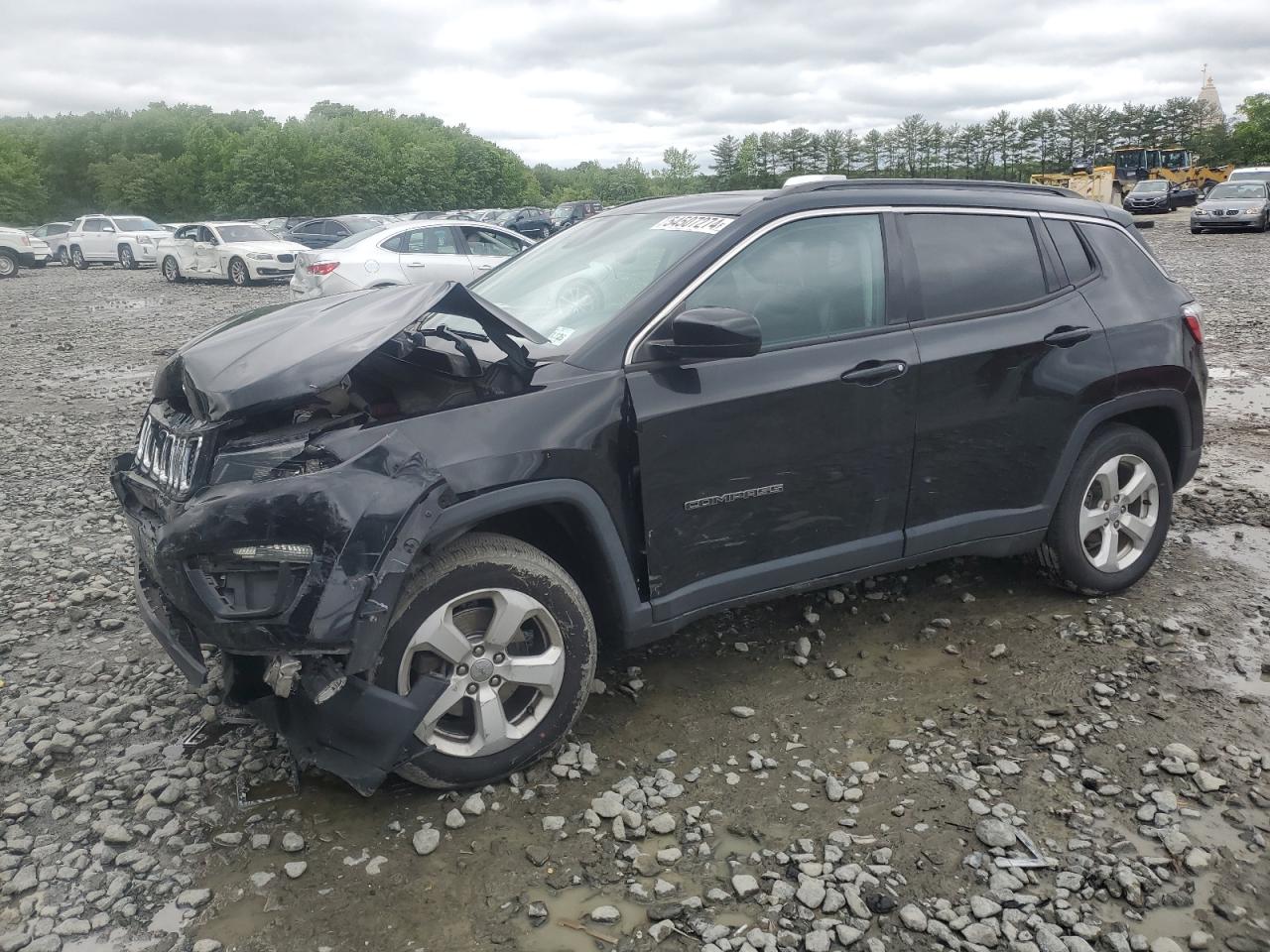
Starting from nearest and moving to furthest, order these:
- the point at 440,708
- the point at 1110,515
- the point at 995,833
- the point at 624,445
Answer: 1. the point at 995,833
2. the point at 440,708
3. the point at 624,445
4. the point at 1110,515

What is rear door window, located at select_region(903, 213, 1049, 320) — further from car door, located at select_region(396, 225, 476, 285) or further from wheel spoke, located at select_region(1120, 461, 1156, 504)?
car door, located at select_region(396, 225, 476, 285)

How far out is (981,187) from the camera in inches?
169

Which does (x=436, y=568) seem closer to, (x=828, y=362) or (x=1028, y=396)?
(x=828, y=362)

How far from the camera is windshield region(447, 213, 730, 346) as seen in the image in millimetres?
3643

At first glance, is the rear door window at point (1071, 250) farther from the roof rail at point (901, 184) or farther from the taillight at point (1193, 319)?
the taillight at point (1193, 319)

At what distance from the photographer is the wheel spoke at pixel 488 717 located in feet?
10.3

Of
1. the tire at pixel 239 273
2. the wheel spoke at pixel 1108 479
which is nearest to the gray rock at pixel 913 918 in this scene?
the wheel spoke at pixel 1108 479

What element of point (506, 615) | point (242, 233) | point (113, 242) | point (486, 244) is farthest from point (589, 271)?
point (113, 242)

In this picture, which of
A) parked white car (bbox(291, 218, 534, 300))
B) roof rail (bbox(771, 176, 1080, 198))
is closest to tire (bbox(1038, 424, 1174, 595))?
roof rail (bbox(771, 176, 1080, 198))

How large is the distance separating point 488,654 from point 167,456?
1246 mm

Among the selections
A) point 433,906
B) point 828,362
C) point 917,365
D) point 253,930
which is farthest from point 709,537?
point 253,930

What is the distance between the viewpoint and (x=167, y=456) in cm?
325

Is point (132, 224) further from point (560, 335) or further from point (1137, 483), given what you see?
point (1137, 483)

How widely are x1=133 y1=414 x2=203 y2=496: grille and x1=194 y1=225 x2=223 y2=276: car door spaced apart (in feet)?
73.2
